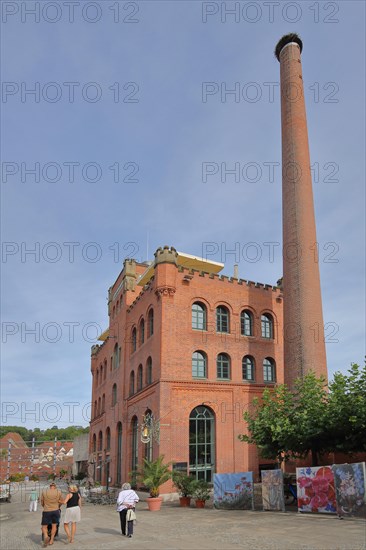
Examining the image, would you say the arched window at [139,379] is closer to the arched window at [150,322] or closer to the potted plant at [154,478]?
the arched window at [150,322]

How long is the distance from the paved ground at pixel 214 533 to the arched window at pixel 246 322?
44.2ft

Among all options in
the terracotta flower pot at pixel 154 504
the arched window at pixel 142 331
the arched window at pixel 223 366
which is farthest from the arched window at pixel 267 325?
the terracotta flower pot at pixel 154 504


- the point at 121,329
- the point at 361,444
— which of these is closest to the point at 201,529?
the point at 361,444

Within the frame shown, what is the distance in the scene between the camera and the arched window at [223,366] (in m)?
29.5

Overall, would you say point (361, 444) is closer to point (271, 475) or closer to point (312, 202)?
point (271, 475)

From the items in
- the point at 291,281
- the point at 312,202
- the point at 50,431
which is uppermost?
the point at 312,202

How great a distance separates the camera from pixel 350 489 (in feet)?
49.8

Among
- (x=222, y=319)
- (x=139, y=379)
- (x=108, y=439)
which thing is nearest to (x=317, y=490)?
(x=222, y=319)

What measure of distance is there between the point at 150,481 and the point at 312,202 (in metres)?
17.6

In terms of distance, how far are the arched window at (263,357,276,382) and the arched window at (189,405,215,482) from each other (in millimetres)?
4752

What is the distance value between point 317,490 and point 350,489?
158 cm

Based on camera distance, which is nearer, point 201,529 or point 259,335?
point 201,529

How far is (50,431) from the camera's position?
156500 millimetres

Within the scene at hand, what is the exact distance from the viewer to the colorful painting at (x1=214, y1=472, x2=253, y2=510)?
19781mm
